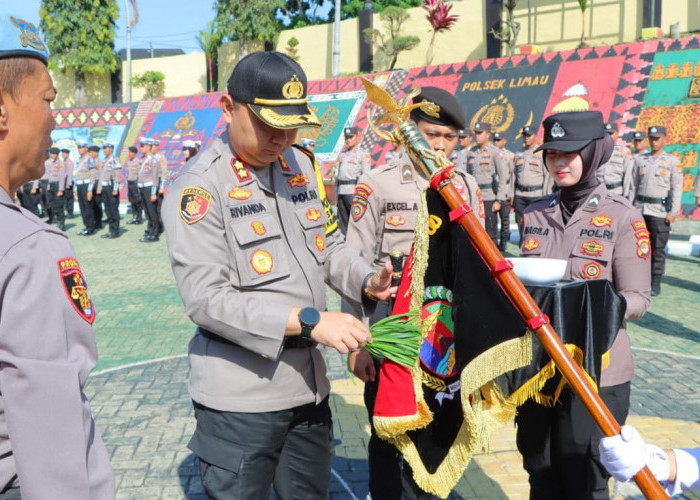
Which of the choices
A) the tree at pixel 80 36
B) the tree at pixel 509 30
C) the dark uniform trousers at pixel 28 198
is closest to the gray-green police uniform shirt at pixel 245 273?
the dark uniform trousers at pixel 28 198

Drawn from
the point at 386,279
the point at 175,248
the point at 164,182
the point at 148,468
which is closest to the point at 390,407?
the point at 386,279

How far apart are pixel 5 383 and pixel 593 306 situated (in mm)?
2109

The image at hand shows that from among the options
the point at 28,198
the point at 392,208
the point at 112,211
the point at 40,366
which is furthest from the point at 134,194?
the point at 40,366

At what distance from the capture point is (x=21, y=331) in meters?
1.38

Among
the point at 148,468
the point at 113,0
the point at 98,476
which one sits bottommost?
the point at 148,468

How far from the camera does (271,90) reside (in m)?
2.30

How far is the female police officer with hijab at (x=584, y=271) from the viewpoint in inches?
113

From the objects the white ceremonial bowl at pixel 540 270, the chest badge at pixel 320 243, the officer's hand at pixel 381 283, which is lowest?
the officer's hand at pixel 381 283

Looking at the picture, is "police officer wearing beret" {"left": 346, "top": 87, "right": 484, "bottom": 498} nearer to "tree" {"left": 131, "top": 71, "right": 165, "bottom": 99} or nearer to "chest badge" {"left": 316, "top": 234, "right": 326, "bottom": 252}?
"chest badge" {"left": 316, "top": 234, "right": 326, "bottom": 252}

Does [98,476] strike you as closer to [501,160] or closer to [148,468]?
[148,468]

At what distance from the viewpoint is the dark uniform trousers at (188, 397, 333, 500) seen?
7.84 ft

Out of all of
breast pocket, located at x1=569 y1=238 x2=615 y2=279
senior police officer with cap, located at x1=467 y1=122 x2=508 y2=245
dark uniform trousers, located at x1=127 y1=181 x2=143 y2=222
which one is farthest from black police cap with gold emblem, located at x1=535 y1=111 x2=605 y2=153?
dark uniform trousers, located at x1=127 y1=181 x2=143 y2=222

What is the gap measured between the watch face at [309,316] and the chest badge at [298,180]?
62 cm

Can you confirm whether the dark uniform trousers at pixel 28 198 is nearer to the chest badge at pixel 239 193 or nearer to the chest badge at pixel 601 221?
the chest badge at pixel 239 193
